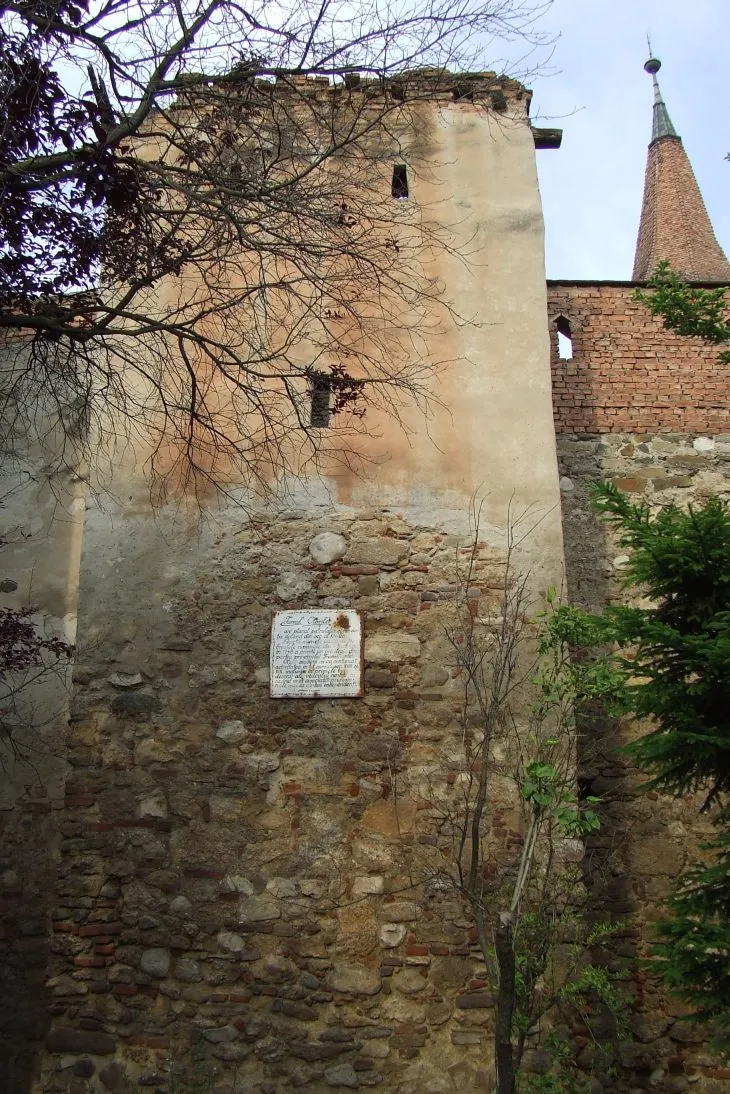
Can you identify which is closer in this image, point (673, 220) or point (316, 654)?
point (316, 654)

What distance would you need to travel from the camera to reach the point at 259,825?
5.20 m

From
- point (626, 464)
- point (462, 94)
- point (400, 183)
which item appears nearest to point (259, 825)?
point (626, 464)

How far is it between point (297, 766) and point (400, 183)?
423 cm

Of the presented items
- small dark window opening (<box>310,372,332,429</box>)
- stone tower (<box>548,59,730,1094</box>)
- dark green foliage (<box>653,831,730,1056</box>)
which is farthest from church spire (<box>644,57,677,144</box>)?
dark green foliage (<box>653,831,730,1056</box>)

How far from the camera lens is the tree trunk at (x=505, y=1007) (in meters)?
3.77

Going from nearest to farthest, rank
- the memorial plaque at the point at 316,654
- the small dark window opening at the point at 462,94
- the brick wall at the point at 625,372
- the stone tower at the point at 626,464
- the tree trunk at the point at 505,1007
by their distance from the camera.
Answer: the tree trunk at the point at 505,1007 < the memorial plaque at the point at 316,654 < the stone tower at the point at 626,464 < the small dark window opening at the point at 462,94 < the brick wall at the point at 625,372

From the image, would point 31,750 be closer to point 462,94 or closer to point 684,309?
point 684,309

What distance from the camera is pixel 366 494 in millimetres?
5914

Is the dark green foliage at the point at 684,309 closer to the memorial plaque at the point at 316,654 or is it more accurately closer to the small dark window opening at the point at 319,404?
the small dark window opening at the point at 319,404

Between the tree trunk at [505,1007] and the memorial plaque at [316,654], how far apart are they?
1887 mm

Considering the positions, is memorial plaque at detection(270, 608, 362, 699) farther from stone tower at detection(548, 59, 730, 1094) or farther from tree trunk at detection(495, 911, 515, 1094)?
tree trunk at detection(495, 911, 515, 1094)

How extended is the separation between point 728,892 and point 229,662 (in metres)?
2.96

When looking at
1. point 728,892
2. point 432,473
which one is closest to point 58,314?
point 432,473

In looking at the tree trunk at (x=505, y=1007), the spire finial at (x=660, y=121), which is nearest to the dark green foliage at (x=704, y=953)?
the tree trunk at (x=505, y=1007)
